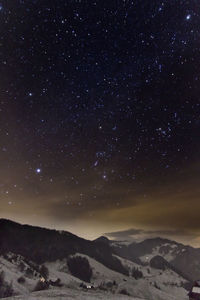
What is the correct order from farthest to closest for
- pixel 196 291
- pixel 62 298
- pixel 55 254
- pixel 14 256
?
pixel 55 254, pixel 14 256, pixel 196 291, pixel 62 298

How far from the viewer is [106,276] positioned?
176 meters

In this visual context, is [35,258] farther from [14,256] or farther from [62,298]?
[62,298]

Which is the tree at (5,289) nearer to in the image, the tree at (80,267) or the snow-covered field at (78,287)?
the snow-covered field at (78,287)

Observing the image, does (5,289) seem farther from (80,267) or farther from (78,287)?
(80,267)

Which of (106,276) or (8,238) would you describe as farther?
(8,238)

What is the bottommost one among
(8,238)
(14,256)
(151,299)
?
(151,299)

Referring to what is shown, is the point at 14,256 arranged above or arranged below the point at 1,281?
above

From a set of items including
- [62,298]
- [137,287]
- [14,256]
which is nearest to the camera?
[62,298]

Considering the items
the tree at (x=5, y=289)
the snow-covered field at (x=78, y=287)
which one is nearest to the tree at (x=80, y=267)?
the snow-covered field at (x=78, y=287)

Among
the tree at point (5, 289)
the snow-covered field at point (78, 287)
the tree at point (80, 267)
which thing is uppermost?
the tree at point (80, 267)

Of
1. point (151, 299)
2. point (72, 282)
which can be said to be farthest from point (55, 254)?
point (151, 299)

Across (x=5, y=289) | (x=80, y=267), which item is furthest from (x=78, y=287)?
(x=80, y=267)

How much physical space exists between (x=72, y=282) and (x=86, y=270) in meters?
43.2

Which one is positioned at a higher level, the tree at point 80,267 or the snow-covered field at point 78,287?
the tree at point 80,267
